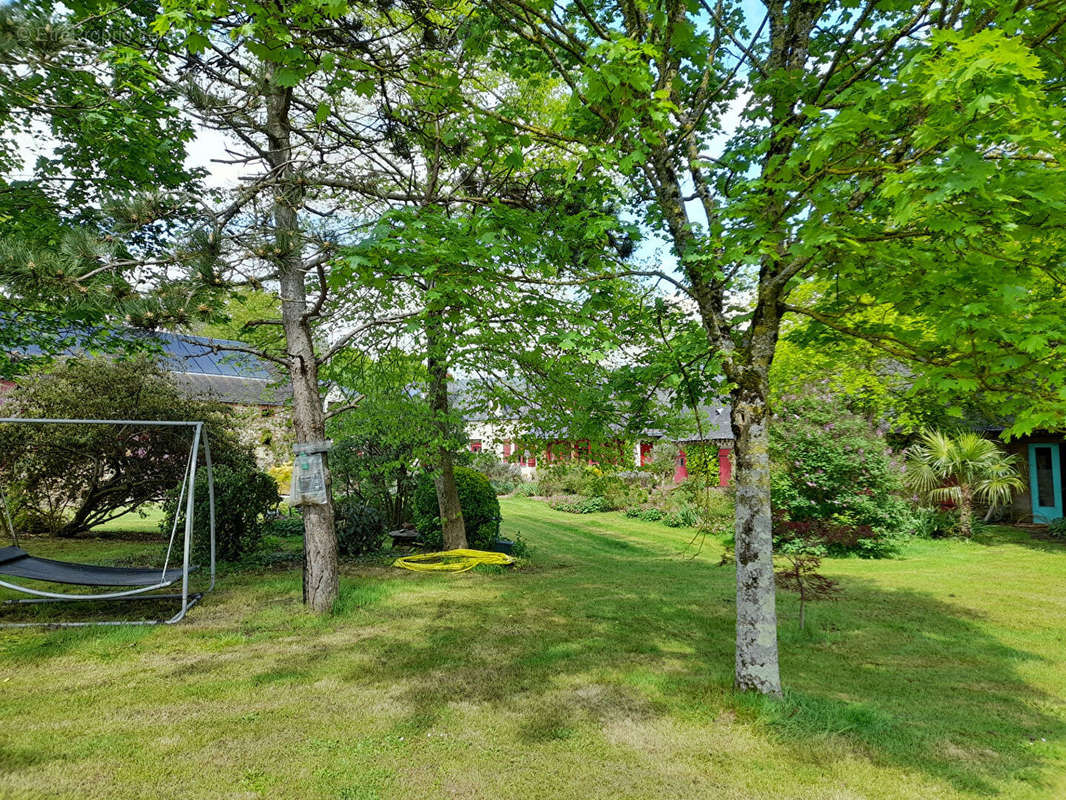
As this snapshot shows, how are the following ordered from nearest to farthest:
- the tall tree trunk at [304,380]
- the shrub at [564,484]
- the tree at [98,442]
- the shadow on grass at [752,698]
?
1. the shadow on grass at [752,698]
2. the tall tree trunk at [304,380]
3. the tree at [98,442]
4. the shrub at [564,484]

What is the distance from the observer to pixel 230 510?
9.42m

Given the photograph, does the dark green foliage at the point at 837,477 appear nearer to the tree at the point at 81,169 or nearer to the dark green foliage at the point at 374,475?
the dark green foliage at the point at 374,475

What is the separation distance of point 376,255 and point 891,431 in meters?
15.6

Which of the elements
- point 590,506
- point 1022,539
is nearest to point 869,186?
point 1022,539

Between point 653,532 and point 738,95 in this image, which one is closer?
point 738,95

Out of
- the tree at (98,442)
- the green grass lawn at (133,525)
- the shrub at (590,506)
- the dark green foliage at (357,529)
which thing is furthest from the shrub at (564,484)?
the tree at (98,442)

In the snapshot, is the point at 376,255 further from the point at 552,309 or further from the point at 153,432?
the point at 153,432

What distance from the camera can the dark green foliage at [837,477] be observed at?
12.3 m

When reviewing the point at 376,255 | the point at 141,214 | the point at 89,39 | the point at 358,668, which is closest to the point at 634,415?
the point at 376,255

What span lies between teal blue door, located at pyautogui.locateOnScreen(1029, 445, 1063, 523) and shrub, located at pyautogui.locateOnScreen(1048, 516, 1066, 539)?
145 centimetres

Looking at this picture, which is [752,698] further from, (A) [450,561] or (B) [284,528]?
(B) [284,528]

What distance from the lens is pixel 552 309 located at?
563 cm

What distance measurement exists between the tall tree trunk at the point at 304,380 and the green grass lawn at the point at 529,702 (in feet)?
1.28

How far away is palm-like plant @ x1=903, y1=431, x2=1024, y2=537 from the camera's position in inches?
545
